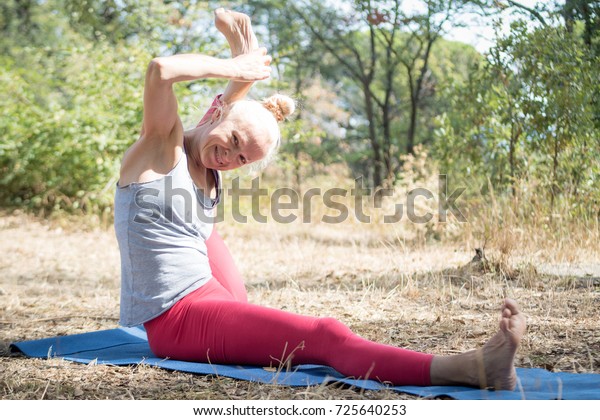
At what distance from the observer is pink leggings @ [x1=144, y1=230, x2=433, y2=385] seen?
205cm

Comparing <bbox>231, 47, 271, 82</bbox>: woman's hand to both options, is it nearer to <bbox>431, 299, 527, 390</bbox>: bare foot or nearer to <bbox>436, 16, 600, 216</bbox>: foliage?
<bbox>431, 299, 527, 390</bbox>: bare foot

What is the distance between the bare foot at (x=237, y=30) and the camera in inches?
107

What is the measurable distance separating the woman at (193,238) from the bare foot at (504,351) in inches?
13.1

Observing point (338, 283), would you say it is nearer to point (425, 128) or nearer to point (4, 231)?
point (4, 231)

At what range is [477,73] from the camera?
19.8 feet

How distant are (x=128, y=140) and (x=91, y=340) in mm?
4411

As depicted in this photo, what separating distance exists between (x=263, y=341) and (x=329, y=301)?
56.6 inches

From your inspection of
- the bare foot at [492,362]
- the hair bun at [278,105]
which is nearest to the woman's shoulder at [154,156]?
the hair bun at [278,105]

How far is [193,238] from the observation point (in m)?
2.55

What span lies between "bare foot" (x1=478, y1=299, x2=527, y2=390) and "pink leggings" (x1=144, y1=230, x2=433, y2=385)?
0.17m

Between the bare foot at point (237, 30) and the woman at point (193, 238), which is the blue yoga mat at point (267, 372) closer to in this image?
the woman at point (193, 238)

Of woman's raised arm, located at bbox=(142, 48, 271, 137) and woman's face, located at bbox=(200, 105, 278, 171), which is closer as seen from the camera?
woman's raised arm, located at bbox=(142, 48, 271, 137)

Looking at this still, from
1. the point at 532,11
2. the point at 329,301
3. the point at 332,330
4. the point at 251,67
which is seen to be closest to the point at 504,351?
the point at 332,330

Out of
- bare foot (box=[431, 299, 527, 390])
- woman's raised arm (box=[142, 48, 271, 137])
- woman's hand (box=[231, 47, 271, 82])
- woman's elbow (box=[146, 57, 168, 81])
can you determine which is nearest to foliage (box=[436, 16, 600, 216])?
woman's hand (box=[231, 47, 271, 82])
